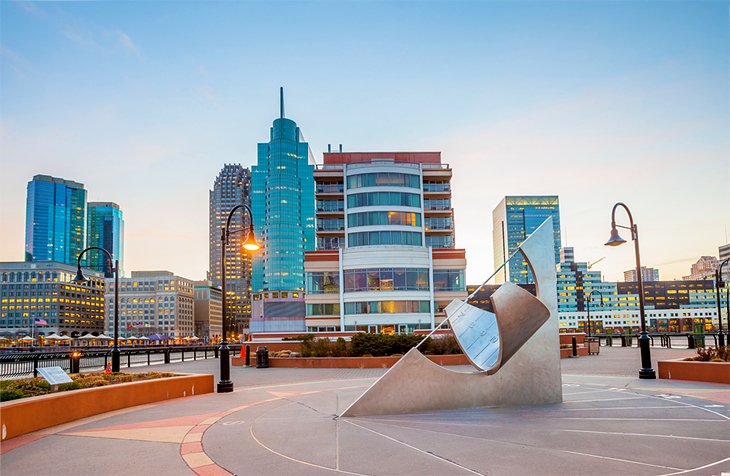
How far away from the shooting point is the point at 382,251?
62.0 metres

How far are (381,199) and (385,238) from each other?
484 cm

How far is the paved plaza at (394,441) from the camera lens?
718 cm

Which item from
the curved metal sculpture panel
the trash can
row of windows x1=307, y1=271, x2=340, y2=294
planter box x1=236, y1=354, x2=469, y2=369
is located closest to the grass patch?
the curved metal sculpture panel

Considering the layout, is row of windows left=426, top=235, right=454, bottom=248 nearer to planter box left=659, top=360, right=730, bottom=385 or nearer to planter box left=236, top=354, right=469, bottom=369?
planter box left=236, top=354, right=469, bottom=369

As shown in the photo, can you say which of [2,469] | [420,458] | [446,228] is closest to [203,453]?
[2,469]

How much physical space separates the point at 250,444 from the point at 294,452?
1029 mm

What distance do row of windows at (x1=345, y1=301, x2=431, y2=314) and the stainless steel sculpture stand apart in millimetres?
47748

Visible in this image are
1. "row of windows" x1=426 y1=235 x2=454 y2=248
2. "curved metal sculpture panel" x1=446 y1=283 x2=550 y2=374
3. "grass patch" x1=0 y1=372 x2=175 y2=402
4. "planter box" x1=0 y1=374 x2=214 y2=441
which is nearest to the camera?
"planter box" x1=0 y1=374 x2=214 y2=441

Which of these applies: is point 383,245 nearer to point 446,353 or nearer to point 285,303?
point 446,353

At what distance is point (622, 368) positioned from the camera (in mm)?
22562

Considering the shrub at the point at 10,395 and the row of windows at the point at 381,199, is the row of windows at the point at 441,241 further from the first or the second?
the shrub at the point at 10,395

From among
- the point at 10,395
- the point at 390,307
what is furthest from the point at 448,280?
the point at 10,395

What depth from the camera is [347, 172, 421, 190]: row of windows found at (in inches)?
2581

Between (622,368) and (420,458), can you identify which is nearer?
(420,458)
